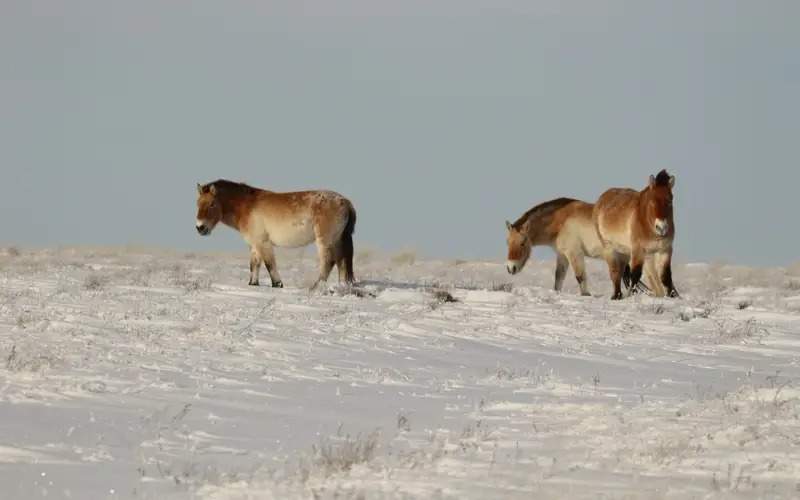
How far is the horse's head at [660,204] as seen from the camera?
1680cm

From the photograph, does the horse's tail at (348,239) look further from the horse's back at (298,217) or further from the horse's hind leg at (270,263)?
the horse's hind leg at (270,263)

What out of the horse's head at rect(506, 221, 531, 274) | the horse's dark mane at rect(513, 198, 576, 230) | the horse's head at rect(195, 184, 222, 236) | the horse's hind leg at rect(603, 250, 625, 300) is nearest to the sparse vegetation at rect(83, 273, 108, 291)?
the horse's head at rect(195, 184, 222, 236)

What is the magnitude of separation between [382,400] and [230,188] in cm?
1147

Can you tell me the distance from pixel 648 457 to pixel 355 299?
9516 mm

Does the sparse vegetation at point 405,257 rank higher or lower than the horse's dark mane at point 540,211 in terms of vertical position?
lower

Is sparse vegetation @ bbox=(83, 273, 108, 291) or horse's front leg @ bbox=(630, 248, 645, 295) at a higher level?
horse's front leg @ bbox=(630, 248, 645, 295)

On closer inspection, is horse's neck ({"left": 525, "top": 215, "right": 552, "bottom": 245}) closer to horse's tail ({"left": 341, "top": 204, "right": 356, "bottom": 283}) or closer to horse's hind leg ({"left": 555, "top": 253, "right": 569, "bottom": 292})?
horse's hind leg ({"left": 555, "top": 253, "right": 569, "bottom": 292})

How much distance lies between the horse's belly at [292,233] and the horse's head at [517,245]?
4384mm

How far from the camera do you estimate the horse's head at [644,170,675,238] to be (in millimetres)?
16797

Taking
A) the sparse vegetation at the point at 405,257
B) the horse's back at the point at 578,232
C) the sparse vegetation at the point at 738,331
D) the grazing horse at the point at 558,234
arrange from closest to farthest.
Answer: the sparse vegetation at the point at 738,331, the horse's back at the point at 578,232, the grazing horse at the point at 558,234, the sparse vegetation at the point at 405,257

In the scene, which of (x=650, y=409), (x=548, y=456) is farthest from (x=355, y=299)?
(x=548, y=456)

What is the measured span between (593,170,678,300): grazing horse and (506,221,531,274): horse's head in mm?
1750

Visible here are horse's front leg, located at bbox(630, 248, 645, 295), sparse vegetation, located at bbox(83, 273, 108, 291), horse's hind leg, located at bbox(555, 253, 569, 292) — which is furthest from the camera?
horse's hind leg, located at bbox(555, 253, 569, 292)

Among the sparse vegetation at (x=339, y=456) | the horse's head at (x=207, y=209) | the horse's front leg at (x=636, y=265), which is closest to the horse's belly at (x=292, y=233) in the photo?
the horse's head at (x=207, y=209)
